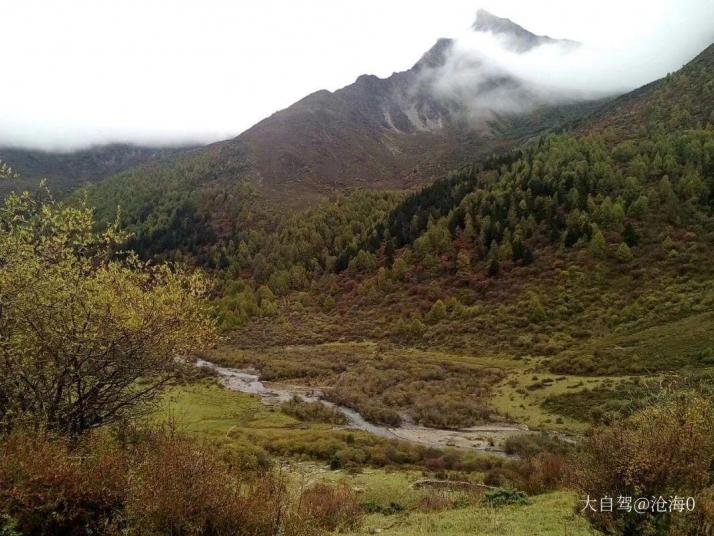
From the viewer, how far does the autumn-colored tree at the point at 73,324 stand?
46.7 feet

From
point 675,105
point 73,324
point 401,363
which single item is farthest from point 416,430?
point 675,105

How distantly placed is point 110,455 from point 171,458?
2.12 metres

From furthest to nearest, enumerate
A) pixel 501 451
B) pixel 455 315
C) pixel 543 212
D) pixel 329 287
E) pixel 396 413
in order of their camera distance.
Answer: pixel 329 287, pixel 543 212, pixel 455 315, pixel 396 413, pixel 501 451

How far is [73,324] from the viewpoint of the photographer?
47.4 ft

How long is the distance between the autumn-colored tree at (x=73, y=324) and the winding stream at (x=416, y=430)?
2692 cm

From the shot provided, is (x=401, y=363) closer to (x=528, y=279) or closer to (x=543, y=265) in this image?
(x=528, y=279)

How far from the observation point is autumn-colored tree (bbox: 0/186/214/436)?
1424 centimetres

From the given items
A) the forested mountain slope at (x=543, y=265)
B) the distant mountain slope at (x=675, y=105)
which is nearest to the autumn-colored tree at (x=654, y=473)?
the forested mountain slope at (x=543, y=265)

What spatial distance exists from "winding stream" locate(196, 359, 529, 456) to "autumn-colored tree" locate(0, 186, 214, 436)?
88.3 feet

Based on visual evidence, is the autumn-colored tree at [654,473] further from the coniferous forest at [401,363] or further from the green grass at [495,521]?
the green grass at [495,521]

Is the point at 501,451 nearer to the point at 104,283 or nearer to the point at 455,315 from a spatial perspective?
the point at 104,283

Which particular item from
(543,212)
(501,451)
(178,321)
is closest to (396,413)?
(501,451)

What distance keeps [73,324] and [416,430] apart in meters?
35.7

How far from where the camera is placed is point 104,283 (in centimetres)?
1611
